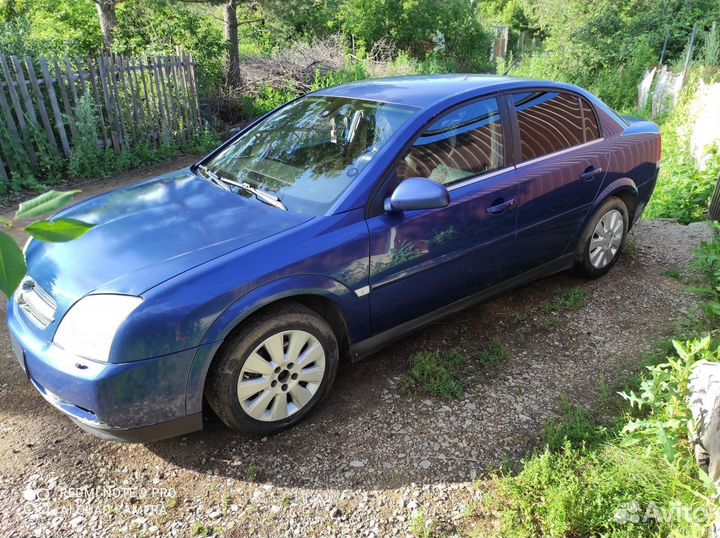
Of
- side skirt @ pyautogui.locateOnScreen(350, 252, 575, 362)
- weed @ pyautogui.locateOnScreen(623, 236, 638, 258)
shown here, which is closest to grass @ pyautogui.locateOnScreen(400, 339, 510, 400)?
side skirt @ pyautogui.locateOnScreen(350, 252, 575, 362)

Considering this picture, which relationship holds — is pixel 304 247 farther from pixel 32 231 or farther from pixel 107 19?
pixel 107 19

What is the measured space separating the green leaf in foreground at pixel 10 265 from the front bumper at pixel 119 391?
153 cm

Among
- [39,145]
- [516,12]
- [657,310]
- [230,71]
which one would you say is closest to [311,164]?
[657,310]

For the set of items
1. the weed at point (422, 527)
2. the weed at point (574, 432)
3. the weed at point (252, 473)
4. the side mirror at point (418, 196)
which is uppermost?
the side mirror at point (418, 196)

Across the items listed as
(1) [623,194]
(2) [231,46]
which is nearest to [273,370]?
(1) [623,194]

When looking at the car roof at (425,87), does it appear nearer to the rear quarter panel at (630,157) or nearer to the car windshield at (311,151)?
the car windshield at (311,151)

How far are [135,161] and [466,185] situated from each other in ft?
20.0

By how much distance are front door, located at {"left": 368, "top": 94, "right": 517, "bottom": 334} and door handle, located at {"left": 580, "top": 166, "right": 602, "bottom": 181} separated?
0.75 m

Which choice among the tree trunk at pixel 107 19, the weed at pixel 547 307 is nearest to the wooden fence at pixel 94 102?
the tree trunk at pixel 107 19

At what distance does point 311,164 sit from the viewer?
10.9 ft

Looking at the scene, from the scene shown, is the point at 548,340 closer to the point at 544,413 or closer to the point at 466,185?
the point at 544,413

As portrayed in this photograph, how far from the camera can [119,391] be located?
2389 mm

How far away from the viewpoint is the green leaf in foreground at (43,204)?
3.11 feet

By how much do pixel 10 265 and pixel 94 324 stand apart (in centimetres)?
161
